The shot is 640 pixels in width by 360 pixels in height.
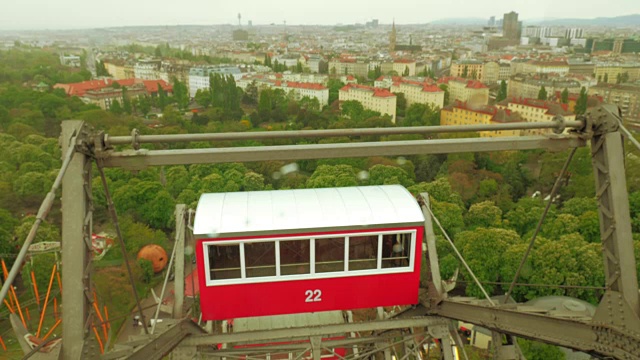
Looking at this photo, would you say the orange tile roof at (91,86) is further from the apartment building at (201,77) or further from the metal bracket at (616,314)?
the metal bracket at (616,314)

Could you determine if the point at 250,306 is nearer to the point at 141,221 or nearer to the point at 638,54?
the point at 141,221

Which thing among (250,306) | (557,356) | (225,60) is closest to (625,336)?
(250,306)

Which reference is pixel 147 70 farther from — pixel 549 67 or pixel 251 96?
pixel 549 67

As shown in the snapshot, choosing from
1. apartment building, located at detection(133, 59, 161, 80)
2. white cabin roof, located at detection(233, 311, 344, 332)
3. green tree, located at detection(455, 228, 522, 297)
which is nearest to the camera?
white cabin roof, located at detection(233, 311, 344, 332)

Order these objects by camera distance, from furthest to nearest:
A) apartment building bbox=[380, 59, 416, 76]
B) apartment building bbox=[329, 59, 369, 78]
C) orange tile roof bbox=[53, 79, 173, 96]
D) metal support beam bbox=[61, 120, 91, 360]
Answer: apartment building bbox=[329, 59, 369, 78]
apartment building bbox=[380, 59, 416, 76]
orange tile roof bbox=[53, 79, 173, 96]
metal support beam bbox=[61, 120, 91, 360]

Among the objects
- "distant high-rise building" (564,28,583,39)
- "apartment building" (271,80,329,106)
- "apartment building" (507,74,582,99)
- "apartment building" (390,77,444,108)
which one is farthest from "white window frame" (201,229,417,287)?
"distant high-rise building" (564,28,583,39)

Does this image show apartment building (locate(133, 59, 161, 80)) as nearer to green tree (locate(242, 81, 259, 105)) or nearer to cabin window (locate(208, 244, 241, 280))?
green tree (locate(242, 81, 259, 105))
